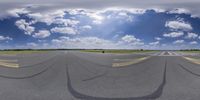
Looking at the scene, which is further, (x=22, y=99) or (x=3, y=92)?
(x=3, y=92)

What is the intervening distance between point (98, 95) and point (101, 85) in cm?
185

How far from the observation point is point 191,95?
8.47 m

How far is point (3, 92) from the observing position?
8.73m

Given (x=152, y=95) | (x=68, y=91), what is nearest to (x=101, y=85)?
(x=68, y=91)

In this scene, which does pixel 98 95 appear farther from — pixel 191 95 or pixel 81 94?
pixel 191 95

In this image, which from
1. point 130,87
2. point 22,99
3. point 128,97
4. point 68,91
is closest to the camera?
point 22,99

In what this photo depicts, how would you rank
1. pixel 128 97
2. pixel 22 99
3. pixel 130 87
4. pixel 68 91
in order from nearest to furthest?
pixel 22 99, pixel 128 97, pixel 68 91, pixel 130 87

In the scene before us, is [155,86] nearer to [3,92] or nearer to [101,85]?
[101,85]

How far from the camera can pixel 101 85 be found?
10.3m

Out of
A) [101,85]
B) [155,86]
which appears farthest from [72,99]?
[155,86]

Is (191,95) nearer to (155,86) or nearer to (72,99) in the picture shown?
(155,86)

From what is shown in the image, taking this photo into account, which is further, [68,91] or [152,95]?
[68,91]

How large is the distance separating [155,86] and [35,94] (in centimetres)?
358

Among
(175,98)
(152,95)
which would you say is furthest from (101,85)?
(175,98)
